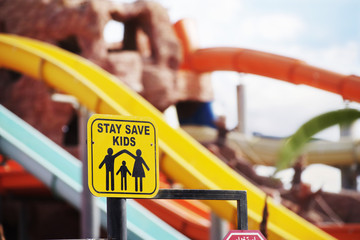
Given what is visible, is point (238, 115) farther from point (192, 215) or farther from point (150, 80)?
point (192, 215)

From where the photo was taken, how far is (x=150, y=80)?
16.6 meters

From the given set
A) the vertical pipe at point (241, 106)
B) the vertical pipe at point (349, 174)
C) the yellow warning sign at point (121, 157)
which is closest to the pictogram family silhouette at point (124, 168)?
the yellow warning sign at point (121, 157)

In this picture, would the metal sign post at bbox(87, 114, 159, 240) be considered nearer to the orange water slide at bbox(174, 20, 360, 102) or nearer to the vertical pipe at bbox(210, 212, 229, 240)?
the vertical pipe at bbox(210, 212, 229, 240)

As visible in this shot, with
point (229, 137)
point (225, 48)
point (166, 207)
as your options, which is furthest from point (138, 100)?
point (229, 137)

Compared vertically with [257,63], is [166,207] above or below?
below

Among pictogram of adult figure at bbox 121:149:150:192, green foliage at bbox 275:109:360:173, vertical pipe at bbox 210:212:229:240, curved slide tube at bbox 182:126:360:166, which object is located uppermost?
pictogram of adult figure at bbox 121:149:150:192

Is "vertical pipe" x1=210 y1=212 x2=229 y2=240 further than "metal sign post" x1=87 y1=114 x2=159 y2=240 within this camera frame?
Yes

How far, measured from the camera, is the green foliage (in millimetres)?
7070

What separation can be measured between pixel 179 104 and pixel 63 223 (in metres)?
8.72

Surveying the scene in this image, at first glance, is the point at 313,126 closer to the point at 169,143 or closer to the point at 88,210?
the point at 169,143

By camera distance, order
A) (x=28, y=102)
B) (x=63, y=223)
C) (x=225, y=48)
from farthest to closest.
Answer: (x=225, y=48), (x=28, y=102), (x=63, y=223)

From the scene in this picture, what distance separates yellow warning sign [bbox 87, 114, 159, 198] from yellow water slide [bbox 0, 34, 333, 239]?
4596 millimetres

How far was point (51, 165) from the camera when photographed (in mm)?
9500

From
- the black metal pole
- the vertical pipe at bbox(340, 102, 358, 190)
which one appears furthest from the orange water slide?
the black metal pole
